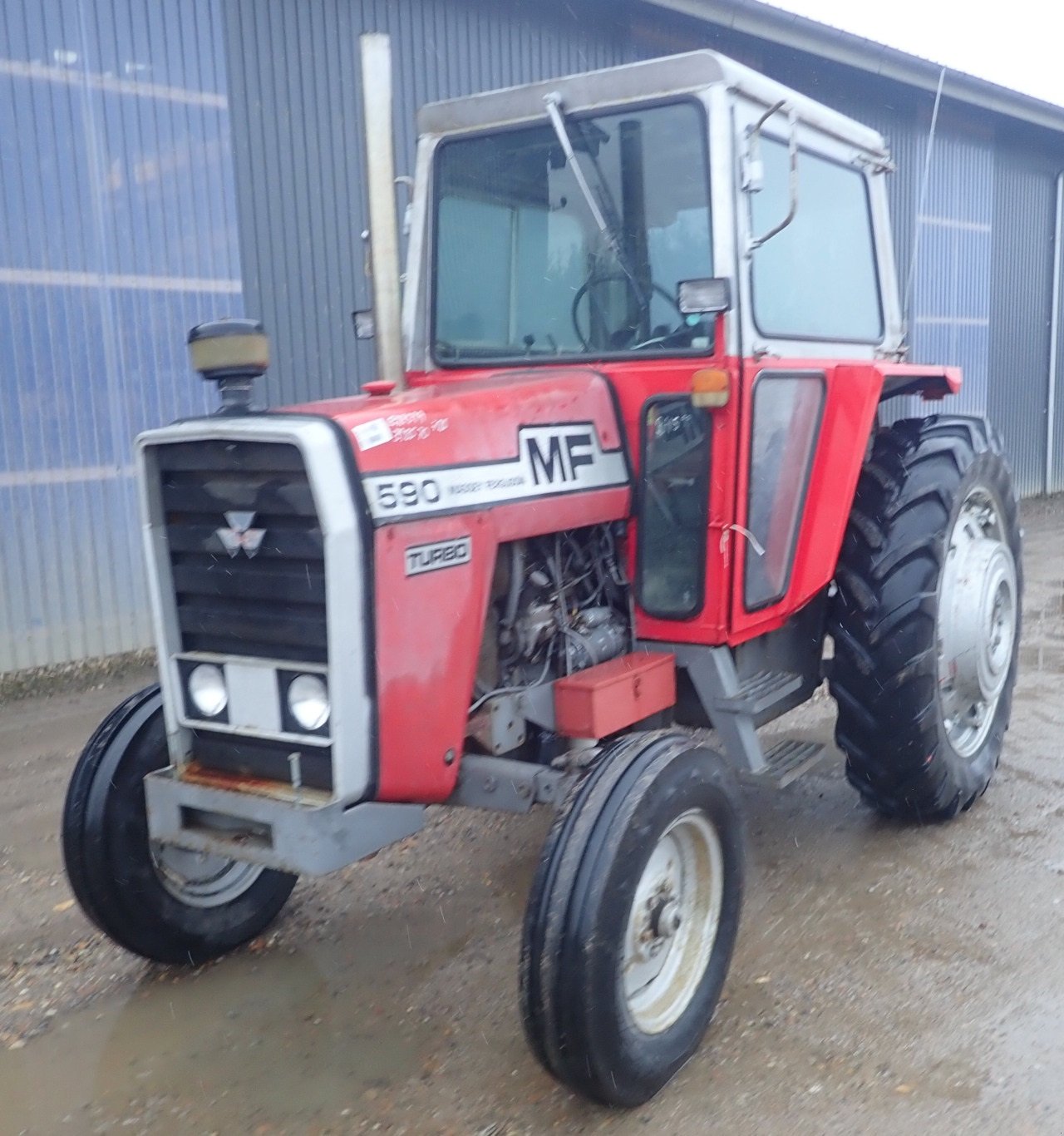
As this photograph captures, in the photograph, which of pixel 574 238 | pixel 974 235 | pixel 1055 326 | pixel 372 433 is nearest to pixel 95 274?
pixel 574 238

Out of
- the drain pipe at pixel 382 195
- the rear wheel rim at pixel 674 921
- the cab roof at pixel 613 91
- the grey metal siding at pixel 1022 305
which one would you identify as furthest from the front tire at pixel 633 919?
the grey metal siding at pixel 1022 305

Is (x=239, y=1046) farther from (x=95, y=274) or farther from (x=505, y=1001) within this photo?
(x=95, y=274)

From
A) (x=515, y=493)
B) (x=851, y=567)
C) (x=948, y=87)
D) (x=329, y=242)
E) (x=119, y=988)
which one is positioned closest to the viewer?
(x=515, y=493)

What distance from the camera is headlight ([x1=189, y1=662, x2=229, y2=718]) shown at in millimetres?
2625

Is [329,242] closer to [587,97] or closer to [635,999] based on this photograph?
[587,97]

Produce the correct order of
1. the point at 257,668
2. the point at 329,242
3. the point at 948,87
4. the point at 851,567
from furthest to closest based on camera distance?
1. the point at 948,87
2. the point at 329,242
3. the point at 851,567
4. the point at 257,668

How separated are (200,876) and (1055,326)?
14111 millimetres

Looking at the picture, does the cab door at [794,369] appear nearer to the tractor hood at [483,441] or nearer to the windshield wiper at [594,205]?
the windshield wiper at [594,205]

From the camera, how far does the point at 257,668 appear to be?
254 centimetres

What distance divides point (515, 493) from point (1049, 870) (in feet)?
7.01

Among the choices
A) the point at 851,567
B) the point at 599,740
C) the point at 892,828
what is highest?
the point at 851,567

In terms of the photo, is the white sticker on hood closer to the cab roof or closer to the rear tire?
the cab roof

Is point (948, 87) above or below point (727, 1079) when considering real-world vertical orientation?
above

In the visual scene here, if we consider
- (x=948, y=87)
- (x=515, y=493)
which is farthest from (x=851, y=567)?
(x=948, y=87)
